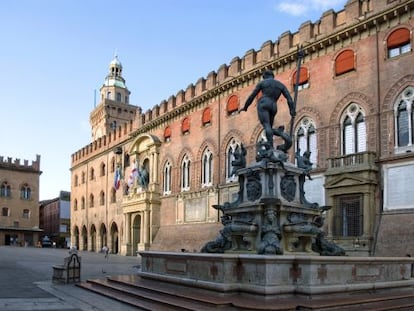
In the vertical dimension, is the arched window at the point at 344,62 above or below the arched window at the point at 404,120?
above

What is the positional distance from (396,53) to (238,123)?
443 inches

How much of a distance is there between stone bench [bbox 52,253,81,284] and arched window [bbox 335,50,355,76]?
15146mm

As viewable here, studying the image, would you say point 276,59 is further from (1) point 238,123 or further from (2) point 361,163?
(2) point 361,163

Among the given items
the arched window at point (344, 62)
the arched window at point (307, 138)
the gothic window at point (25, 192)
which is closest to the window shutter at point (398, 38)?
the arched window at point (344, 62)

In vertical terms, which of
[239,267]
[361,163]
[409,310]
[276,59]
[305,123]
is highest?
[276,59]

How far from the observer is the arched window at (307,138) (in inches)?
1019

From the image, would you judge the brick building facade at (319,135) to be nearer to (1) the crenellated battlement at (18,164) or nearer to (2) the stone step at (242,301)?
(2) the stone step at (242,301)

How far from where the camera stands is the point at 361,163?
74.5 ft

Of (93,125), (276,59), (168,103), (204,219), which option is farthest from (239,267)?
(93,125)

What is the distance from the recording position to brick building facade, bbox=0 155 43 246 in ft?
Result: 226

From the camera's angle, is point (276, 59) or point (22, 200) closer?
point (276, 59)

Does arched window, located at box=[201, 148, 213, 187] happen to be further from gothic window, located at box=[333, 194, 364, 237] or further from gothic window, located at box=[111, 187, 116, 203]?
Answer: gothic window, located at box=[111, 187, 116, 203]

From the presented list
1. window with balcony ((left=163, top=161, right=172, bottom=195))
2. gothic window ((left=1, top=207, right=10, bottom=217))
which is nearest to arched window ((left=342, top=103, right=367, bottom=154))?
window with balcony ((left=163, top=161, right=172, bottom=195))

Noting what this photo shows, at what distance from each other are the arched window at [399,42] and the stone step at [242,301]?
13504 mm
